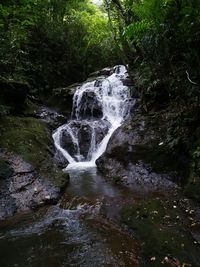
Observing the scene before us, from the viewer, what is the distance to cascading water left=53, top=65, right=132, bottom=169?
11.2 m

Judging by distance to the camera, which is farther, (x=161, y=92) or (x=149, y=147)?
(x=161, y=92)

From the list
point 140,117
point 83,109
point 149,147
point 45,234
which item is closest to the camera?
point 45,234

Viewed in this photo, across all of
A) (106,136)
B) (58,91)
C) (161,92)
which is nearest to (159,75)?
Result: (161,92)

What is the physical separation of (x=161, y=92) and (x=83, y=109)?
4.71 meters

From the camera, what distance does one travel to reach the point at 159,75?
8812 millimetres

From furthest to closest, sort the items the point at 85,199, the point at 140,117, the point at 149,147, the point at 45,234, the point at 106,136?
the point at 106,136 < the point at 140,117 < the point at 149,147 < the point at 85,199 < the point at 45,234

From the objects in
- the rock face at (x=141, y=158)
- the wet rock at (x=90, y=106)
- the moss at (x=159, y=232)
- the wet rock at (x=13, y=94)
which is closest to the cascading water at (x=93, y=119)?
the wet rock at (x=90, y=106)

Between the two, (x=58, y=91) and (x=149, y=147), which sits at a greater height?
(x=58, y=91)

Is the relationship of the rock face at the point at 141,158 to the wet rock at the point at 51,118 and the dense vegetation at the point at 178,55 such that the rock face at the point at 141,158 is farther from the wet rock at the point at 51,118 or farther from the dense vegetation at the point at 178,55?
the wet rock at the point at 51,118

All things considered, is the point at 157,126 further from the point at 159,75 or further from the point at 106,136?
the point at 106,136

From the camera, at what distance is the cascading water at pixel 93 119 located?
11.2 m

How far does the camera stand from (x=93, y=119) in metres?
13.4

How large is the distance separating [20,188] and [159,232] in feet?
11.2

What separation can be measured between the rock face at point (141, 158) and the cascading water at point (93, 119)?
137 cm
